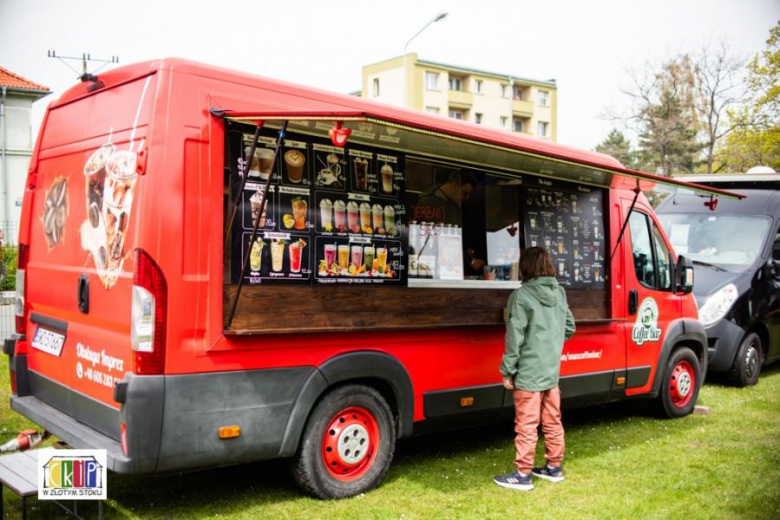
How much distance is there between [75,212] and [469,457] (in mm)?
3638

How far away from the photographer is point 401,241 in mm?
5547

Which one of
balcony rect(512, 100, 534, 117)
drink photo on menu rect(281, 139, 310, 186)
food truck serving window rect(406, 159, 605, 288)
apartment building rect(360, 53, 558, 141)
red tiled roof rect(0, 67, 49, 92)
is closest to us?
drink photo on menu rect(281, 139, 310, 186)

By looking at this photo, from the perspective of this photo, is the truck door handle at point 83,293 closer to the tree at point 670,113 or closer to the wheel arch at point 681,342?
the wheel arch at point 681,342

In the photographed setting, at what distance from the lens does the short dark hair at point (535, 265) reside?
18.5 ft

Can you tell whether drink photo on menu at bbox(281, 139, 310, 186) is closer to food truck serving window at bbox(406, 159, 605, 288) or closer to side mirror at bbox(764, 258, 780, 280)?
food truck serving window at bbox(406, 159, 605, 288)

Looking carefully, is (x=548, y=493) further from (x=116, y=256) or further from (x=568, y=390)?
(x=116, y=256)

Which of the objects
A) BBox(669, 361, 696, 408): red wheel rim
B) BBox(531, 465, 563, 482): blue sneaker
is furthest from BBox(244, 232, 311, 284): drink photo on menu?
BBox(669, 361, 696, 408): red wheel rim

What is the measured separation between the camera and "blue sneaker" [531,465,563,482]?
5730 millimetres

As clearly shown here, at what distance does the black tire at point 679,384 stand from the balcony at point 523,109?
52.9m

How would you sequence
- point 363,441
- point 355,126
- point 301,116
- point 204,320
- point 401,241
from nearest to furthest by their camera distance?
1. point 301,116
2. point 204,320
3. point 355,126
4. point 363,441
5. point 401,241

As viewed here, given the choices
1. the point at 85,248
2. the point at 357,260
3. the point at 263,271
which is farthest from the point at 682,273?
the point at 85,248

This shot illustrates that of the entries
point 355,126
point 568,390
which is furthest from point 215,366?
point 568,390

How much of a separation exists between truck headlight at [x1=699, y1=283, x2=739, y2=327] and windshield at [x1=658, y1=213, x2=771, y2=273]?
1.81ft

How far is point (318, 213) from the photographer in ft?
16.5
